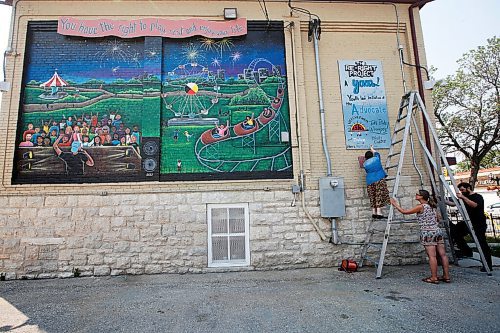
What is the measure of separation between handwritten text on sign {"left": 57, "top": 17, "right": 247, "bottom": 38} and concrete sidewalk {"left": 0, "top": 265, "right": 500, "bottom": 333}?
551 centimetres

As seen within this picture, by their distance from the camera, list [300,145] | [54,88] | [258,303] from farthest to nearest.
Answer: [300,145], [54,88], [258,303]

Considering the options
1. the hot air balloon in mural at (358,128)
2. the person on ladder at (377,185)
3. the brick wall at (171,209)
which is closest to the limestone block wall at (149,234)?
the brick wall at (171,209)

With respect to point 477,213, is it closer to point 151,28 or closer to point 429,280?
point 429,280

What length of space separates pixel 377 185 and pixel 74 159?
6.68 m

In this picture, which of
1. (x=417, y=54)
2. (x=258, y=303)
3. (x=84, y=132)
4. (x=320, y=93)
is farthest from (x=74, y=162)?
(x=417, y=54)

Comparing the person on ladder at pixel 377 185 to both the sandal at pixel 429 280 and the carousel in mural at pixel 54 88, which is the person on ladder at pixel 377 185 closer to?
the sandal at pixel 429 280

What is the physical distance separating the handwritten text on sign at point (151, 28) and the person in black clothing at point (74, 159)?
2675mm

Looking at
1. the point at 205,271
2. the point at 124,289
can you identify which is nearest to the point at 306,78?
the point at 205,271

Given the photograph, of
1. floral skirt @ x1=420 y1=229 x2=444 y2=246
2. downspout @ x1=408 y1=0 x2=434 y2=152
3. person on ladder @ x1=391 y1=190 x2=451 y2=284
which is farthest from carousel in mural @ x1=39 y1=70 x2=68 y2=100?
downspout @ x1=408 y1=0 x2=434 y2=152

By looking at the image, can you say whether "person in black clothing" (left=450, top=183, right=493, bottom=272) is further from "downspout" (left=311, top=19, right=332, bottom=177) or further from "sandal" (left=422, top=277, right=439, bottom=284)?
"downspout" (left=311, top=19, right=332, bottom=177)

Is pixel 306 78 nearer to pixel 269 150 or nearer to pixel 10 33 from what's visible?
pixel 269 150

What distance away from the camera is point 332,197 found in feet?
21.1

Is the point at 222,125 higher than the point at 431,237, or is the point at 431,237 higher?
the point at 222,125

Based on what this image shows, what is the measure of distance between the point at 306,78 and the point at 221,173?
315 cm
